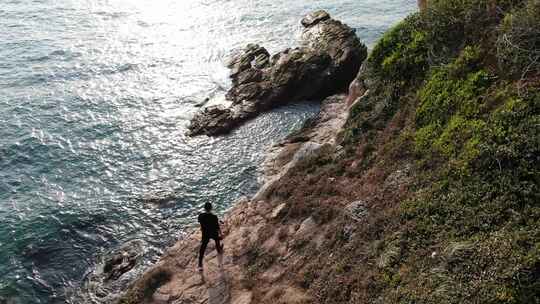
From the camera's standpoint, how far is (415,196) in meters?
14.3

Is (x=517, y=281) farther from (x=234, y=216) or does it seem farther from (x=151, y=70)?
(x=151, y=70)

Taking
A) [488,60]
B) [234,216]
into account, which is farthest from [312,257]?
[488,60]

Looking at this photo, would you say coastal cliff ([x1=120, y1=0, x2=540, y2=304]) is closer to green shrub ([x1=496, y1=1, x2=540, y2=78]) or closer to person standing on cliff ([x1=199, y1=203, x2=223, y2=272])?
green shrub ([x1=496, y1=1, x2=540, y2=78])

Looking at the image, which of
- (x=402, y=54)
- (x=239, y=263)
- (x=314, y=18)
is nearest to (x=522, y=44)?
(x=402, y=54)

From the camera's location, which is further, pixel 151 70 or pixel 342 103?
pixel 151 70

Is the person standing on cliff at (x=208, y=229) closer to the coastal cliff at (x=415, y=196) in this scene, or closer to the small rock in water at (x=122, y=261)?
the coastal cliff at (x=415, y=196)

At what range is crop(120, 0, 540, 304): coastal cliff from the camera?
11320mm

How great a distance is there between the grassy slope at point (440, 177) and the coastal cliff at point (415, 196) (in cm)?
4

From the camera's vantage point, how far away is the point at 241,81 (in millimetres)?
36500

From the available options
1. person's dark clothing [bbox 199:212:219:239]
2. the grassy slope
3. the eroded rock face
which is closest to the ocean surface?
the eroded rock face

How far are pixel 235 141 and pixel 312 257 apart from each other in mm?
15849

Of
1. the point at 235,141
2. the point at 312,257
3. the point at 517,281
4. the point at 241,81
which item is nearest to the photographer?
the point at 517,281

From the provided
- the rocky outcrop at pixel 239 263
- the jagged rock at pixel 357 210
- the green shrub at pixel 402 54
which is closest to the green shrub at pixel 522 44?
the green shrub at pixel 402 54

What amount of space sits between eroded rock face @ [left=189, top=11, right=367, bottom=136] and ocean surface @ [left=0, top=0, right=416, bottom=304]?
1.14m
